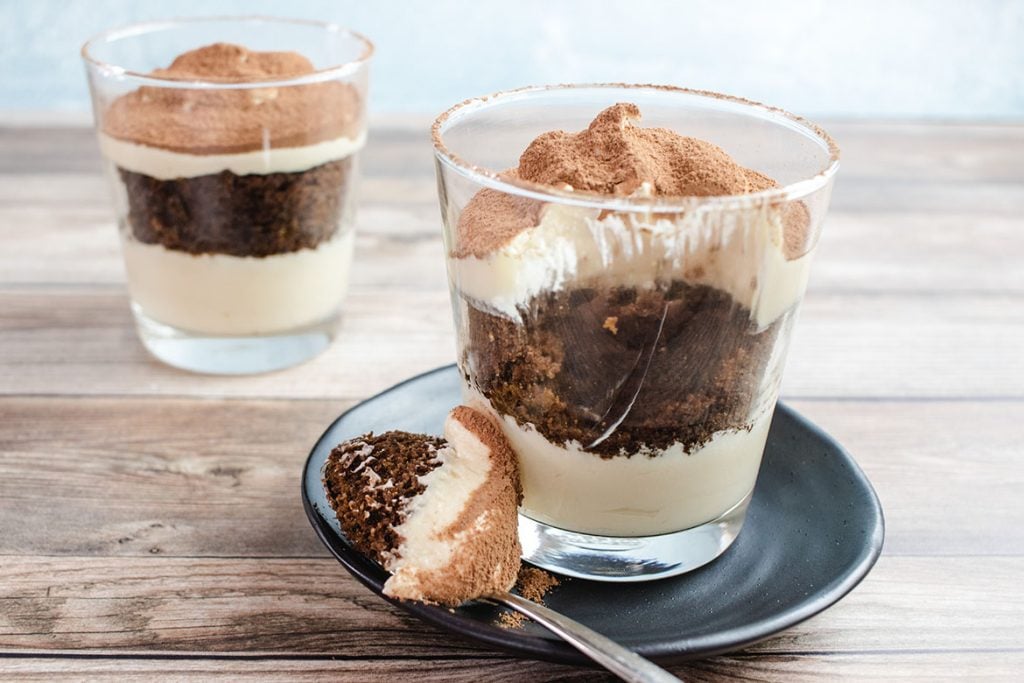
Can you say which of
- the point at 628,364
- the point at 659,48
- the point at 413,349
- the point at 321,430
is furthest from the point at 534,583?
the point at 659,48

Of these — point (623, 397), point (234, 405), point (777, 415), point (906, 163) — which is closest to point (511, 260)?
point (623, 397)

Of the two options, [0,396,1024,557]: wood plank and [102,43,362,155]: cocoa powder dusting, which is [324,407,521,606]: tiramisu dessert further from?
[102,43,362,155]: cocoa powder dusting

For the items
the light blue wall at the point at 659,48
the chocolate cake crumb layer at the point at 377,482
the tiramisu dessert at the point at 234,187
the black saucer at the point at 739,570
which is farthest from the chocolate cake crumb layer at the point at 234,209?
the light blue wall at the point at 659,48

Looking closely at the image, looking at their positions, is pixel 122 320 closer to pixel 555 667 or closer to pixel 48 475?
pixel 48 475

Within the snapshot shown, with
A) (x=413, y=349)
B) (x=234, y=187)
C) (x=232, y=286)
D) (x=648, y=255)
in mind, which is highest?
(x=648, y=255)

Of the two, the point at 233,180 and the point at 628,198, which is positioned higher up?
the point at 628,198

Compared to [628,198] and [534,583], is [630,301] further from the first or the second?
[534,583]
